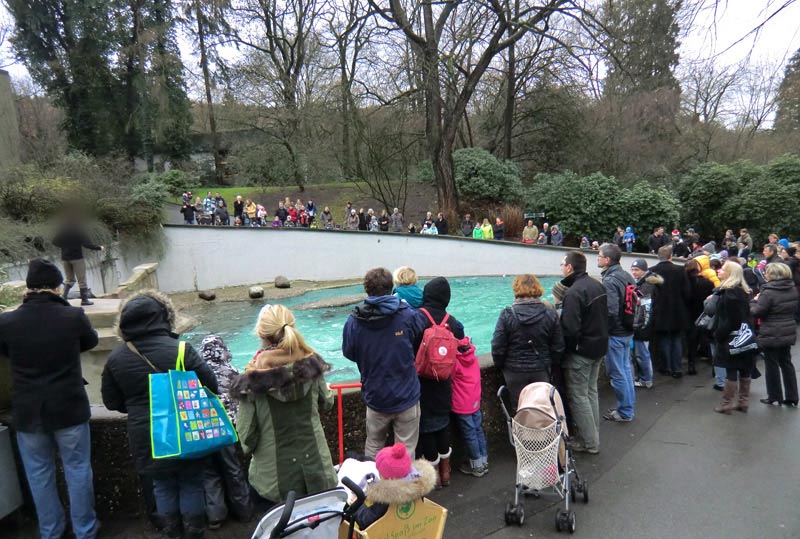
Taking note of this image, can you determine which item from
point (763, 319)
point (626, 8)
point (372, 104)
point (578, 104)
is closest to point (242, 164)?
point (372, 104)

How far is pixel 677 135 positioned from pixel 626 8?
14299 millimetres

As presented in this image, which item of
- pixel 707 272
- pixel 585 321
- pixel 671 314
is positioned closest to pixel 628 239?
pixel 707 272

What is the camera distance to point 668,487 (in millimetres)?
4430

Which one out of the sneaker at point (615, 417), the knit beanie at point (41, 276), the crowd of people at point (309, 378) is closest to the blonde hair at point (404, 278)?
the crowd of people at point (309, 378)

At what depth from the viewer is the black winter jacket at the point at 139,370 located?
10.3 ft

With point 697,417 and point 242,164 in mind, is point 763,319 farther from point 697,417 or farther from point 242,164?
point 242,164

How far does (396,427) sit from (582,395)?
6.34ft

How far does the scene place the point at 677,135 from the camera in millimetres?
27578

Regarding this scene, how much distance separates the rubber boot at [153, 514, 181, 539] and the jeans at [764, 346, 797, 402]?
20.2ft

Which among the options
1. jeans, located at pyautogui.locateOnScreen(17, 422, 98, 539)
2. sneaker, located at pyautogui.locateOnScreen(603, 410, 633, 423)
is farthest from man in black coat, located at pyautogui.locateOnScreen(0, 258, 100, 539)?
sneaker, located at pyautogui.locateOnScreen(603, 410, 633, 423)

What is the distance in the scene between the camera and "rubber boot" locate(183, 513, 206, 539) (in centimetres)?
332

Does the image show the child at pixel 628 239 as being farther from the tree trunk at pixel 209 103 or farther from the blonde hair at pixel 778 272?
the tree trunk at pixel 209 103

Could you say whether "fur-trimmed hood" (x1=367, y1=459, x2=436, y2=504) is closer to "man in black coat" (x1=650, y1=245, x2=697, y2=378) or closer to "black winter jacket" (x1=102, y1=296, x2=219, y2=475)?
"black winter jacket" (x1=102, y1=296, x2=219, y2=475)

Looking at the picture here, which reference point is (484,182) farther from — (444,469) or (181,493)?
(181,493)
